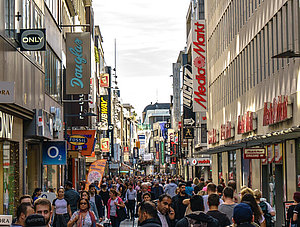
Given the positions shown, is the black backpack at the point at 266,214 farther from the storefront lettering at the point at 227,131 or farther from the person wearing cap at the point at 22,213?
the storefront lettering at the point at 227,131

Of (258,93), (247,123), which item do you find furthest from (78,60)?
(258,93)

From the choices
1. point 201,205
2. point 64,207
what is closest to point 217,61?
point 64,207

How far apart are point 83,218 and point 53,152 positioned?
15718mm

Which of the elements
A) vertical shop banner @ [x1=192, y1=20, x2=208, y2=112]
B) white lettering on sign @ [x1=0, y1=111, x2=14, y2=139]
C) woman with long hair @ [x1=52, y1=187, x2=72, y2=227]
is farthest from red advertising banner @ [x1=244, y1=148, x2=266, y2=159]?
vertical shop banner @ [x1=192, y1=20, x2=208, y2=112]

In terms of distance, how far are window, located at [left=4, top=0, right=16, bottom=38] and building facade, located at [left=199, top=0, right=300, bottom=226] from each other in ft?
23.8

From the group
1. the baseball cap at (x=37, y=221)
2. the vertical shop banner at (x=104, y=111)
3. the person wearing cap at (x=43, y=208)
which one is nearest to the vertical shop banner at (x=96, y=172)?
the person wearing cap at (x=43, y=208)

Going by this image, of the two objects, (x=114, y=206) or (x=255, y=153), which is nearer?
(x=114, y=206)

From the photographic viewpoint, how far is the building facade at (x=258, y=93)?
2488cm

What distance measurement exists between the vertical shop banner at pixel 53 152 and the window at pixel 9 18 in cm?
1003

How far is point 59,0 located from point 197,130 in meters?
37.0

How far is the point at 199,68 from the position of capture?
56062mm

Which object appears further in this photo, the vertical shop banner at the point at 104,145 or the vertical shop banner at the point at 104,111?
the vertical shop banner at the point at 104,145

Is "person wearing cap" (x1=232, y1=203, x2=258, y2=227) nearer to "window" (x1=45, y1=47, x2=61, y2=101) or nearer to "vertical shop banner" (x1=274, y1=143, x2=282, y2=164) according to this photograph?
"vertical shop banner" (x1=274, y1=143, x2=282, y2=164)

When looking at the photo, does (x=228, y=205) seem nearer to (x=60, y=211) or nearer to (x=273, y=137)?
(x=60, y=211)
